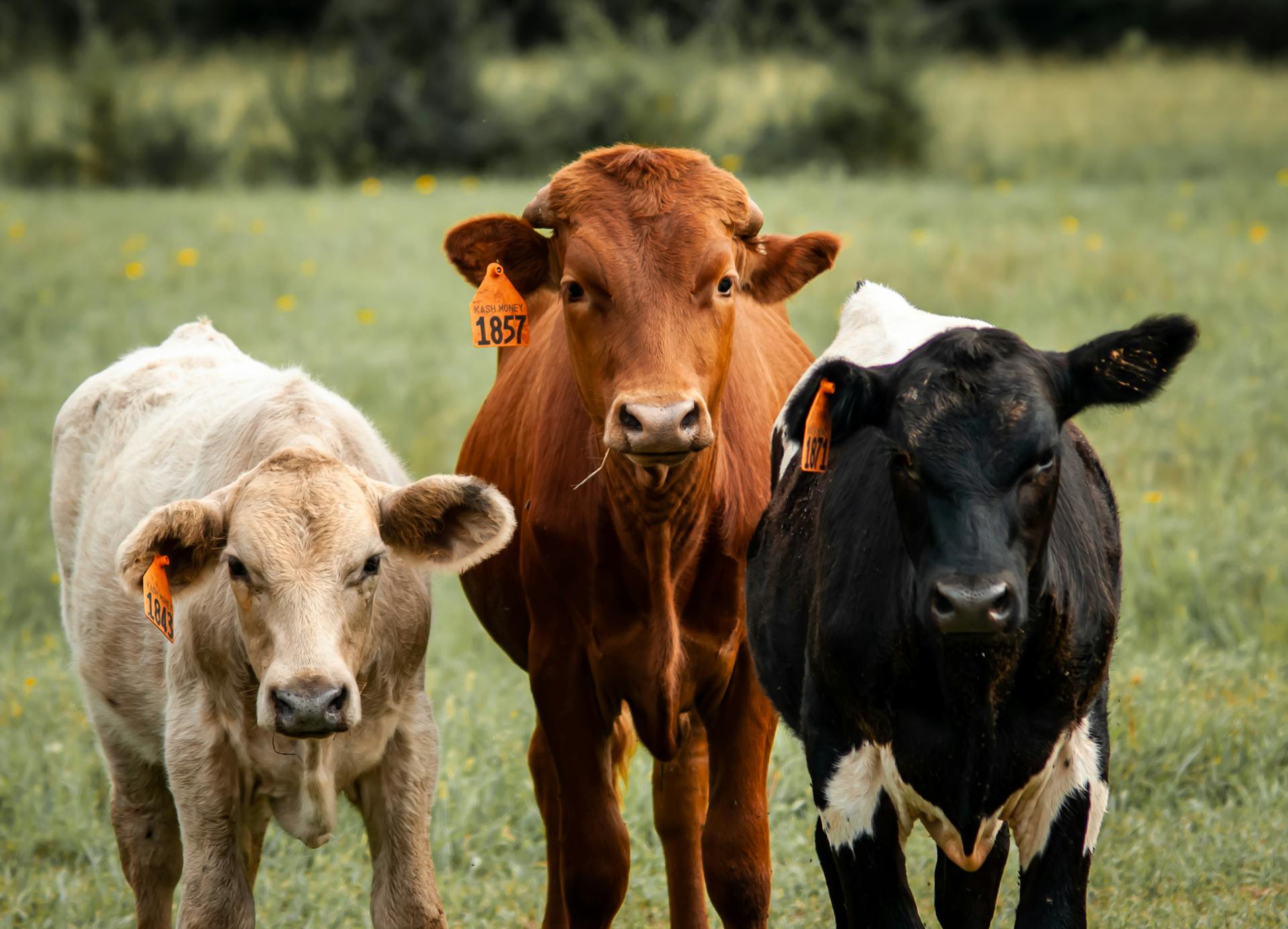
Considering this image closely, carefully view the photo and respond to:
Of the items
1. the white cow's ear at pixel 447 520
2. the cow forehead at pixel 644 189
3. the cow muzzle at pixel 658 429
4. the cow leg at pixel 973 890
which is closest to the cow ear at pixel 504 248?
the cow forehead at pixel 644 189

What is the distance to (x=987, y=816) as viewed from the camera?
12.1ft

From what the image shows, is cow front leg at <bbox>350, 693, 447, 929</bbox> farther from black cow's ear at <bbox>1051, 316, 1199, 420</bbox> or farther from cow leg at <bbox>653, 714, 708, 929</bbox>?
black cow's ear at <bbox>1051, 316, 1199, 420</bbox>

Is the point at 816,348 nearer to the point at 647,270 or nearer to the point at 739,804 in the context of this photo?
A: the point at 739,804

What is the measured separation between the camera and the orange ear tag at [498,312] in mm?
4637

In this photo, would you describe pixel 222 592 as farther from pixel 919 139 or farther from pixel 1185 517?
pixel 919 139

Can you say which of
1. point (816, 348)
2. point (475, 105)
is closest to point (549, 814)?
point (816, 348)

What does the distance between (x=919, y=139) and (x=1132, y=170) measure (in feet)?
8.31

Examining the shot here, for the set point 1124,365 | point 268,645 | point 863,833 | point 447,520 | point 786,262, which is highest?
point 1124,365

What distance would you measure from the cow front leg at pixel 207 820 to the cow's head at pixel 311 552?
0.92ft

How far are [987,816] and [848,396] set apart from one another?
1.05 metres

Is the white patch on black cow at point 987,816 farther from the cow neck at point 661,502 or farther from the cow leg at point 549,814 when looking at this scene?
the cow leg at point 549,814

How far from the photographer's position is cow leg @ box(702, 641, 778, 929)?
14.7 feet

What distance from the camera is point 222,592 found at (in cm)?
422

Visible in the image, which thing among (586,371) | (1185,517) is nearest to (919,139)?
(1185,517)
